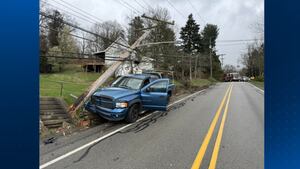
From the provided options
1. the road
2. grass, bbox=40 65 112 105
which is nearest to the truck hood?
the road

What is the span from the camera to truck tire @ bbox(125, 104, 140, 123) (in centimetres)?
988

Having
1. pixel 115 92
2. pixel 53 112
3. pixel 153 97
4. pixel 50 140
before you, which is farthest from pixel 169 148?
pixel 53 112

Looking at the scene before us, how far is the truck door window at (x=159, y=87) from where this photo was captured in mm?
11409

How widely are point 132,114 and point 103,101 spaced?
1.29m

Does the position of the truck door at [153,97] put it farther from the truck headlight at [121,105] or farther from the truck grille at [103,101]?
the truck grille at [103,101]

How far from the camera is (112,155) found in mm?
5855

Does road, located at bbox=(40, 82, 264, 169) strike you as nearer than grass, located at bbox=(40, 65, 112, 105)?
Yes

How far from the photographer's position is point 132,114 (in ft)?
33.2

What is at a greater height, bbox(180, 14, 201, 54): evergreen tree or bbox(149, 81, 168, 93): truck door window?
bbox(180, 14, 201, 54): evergreen tree

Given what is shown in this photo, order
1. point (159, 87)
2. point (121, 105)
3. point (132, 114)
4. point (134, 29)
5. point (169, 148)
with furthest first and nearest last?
point (134, 29)
point (159, 87)
point (132, 114)
point (121, 105)
point (169, 148)

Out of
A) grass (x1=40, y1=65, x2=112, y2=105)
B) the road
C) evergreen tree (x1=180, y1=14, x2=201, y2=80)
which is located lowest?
the road

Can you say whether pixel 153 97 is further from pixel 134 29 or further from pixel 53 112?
pixel 134 29

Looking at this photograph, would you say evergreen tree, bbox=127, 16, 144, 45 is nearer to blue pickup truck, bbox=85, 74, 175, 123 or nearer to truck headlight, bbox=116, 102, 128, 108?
blue pickup truck, bbox=85, 74, 175, 123

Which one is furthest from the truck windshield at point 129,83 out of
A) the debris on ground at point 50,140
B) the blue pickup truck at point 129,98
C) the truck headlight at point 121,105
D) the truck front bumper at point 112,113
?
the debris on ground at point 50,140
